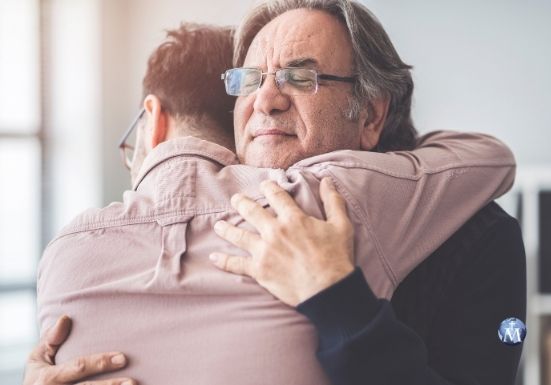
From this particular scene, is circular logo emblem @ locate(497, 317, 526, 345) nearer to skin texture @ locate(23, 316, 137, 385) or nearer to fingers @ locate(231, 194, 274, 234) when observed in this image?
fingers @ locate(231, 194, 274, 234)

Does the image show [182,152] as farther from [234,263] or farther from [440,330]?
[440,330]

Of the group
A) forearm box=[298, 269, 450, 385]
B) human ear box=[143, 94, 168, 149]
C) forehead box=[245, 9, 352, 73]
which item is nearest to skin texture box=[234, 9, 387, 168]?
forehead box=[245, 9, 352, 73]

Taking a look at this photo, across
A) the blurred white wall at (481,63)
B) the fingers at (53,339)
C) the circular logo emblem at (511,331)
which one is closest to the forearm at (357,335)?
the circular logo emblem at (511,331)

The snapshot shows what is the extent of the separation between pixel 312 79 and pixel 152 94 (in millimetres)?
387

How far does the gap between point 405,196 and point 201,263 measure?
330 mm

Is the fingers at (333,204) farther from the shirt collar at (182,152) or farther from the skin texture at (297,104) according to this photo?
the skin texture at (297,104)

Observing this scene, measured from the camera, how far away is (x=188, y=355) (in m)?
0.84

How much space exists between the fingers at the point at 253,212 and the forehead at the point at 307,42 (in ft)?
1.41

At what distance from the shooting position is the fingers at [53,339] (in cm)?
90

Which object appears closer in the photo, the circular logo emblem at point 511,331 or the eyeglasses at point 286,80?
the circular logo emblem at point 511,331

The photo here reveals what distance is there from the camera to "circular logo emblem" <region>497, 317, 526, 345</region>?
1.00 meters

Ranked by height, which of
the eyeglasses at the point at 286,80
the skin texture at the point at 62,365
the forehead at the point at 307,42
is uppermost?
the forehead at the point at 307,42

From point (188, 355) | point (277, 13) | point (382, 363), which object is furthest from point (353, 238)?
point (277, 13)

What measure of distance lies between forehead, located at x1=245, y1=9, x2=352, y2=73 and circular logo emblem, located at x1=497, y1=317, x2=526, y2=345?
59 centimetres
